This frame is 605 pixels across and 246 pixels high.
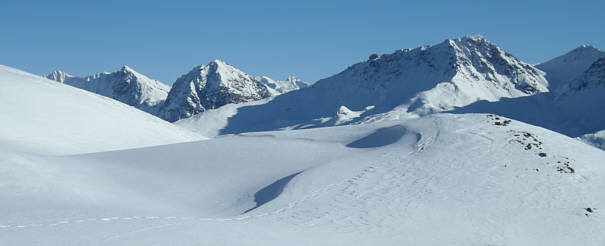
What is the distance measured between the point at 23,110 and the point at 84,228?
27503 mm

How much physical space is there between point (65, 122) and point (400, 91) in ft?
488

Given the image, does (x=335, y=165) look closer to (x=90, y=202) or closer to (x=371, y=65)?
(x=90, y=202)

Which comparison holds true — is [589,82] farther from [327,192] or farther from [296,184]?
[327,192]

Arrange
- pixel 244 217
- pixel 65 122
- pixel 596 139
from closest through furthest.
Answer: pixel 244 217 → pixel 65 122 → pixel 596 139

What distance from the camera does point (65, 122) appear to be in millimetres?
38500

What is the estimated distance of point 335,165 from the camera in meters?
23.8

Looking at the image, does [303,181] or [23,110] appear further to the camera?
[23,110]

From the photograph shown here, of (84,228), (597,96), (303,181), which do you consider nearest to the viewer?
(84,228)

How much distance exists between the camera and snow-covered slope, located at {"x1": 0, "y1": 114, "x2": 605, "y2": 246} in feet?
48.7

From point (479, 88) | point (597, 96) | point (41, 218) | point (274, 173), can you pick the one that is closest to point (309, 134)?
point (274, 173)

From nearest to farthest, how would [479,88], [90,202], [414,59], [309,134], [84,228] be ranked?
[84,228], [90,202], [309,134], [479,88], [414,59]

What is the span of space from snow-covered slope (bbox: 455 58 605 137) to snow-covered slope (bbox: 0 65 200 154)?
349 feet

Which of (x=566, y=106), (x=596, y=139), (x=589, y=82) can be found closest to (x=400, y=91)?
(x=566, y=106)

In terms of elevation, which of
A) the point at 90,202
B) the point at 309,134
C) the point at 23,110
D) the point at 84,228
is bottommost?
the point at 84,228
